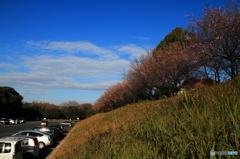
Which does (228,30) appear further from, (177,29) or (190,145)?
(177,29)

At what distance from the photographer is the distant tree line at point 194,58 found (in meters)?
14.4

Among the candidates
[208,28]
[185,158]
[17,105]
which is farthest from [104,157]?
[17,105]

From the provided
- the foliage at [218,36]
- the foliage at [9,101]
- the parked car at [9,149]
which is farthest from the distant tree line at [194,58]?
the foliage at [9,101]

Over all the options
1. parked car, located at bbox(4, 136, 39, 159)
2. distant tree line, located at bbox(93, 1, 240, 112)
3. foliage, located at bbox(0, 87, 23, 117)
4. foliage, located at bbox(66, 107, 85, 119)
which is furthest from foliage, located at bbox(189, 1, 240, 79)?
foliage, located at bbox(66, 107, 85, 119)

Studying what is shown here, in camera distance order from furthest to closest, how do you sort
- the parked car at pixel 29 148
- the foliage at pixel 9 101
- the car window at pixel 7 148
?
the foliage at pixel 9 101
the parked car at pixel 29 148
the car window at pixel 7 148

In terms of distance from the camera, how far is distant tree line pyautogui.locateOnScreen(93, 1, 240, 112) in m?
14.4

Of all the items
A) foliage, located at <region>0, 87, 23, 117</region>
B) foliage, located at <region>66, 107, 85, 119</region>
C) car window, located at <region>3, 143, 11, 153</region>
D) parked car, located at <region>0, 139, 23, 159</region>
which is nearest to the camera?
parked car, located at <region>0, 139, 23, 159</region>

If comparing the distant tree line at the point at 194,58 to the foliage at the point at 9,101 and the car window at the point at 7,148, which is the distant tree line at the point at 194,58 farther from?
the foliage at the point at 9,101

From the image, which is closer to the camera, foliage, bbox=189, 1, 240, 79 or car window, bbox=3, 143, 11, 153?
car window, bbox=3, 143, 11, 153

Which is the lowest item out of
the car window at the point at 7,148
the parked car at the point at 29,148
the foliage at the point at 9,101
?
the parked car at the point at 29,148

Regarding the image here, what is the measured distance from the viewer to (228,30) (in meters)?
14.1

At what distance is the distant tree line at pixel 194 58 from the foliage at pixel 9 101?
50.7 meters

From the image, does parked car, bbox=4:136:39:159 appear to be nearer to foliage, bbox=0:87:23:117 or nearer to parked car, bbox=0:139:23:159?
parked car, bbox=0:139:23:159

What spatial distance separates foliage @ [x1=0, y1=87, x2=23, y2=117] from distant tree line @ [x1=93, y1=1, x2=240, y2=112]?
5066 cm
